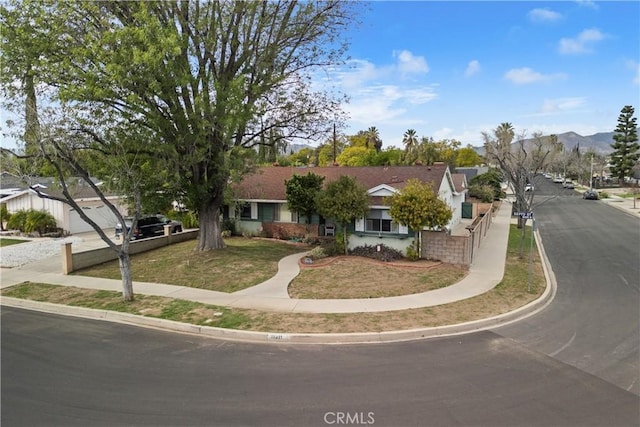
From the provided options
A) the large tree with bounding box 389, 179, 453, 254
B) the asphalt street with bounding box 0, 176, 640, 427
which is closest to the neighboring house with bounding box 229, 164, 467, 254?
the large tree with bounding box 389, 179, 453, 254

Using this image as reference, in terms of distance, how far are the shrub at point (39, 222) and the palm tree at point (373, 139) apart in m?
60.3

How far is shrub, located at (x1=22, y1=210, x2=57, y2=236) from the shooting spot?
26.8 m

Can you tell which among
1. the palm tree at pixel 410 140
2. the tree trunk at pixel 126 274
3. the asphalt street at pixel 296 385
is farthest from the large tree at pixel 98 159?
the palm tree at pixel 410 140

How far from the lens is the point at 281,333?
9.66 m

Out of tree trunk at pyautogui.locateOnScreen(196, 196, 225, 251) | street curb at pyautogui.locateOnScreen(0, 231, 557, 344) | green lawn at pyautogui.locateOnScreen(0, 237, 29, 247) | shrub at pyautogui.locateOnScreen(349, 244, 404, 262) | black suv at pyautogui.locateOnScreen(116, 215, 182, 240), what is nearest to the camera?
street curb at pyautogui.locateOnScreen(0, 231, 557, 344)

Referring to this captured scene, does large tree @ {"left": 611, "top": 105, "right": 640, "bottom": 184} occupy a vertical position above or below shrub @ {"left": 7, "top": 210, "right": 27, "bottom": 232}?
above

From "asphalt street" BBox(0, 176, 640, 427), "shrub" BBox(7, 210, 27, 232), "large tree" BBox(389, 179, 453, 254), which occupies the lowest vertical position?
"asphalt street" BBox(0, 176, 640, 427)

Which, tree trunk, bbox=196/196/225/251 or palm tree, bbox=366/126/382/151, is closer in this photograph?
tree trunk, bbox=196/196/225/251

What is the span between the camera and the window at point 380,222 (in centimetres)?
1912

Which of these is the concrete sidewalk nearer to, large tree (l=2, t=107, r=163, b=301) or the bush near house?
large tree (l=2, t=107, r=163, b=301)

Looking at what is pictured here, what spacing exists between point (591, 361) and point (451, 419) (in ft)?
13.7

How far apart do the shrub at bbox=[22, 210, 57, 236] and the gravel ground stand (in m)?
1.77

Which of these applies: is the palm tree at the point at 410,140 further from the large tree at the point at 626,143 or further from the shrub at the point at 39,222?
the shrub at the point at 39,222

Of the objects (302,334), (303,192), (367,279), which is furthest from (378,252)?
(302,334)
